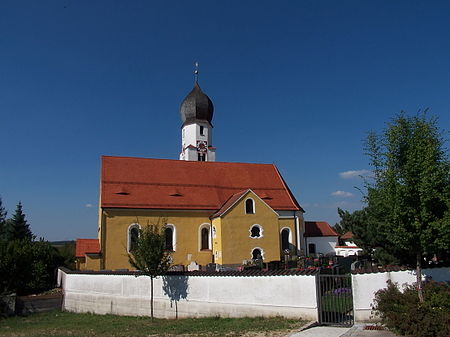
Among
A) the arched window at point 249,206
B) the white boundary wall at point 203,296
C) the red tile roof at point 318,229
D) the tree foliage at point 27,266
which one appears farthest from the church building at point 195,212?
the white boundary wall at point 203,296

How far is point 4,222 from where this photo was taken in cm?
5150

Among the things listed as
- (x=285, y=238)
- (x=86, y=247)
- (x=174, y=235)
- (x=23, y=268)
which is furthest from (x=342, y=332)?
(x=285, y=238)

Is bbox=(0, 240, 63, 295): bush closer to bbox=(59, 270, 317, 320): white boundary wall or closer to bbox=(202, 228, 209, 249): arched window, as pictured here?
bbox=(59, 270, 317, 320): white boundary wall

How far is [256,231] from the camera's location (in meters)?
30.6

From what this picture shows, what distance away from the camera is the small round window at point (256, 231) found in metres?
30.3

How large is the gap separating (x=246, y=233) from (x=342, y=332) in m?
18.8

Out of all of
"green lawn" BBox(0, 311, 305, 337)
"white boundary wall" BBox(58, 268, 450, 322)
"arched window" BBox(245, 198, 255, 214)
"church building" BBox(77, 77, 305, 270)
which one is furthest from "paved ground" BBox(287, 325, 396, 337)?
"arched window" BBox(245, 198, 255, 214)

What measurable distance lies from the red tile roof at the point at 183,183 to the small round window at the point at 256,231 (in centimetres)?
360

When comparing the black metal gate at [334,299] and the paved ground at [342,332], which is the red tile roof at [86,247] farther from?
the paved ground at [342,332]

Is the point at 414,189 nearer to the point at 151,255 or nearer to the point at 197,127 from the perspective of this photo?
the point at 151,255

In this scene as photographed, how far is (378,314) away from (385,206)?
338 centimetres

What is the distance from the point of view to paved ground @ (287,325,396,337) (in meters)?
10.8

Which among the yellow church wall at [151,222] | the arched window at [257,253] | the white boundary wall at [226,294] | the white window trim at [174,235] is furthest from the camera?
the white window trim at [174,235]

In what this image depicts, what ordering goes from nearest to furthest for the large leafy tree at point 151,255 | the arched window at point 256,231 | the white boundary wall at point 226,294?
the white boundary wall at point 226,294 < the large leafy tree at point 151,255 < the arched window at point 256,231
